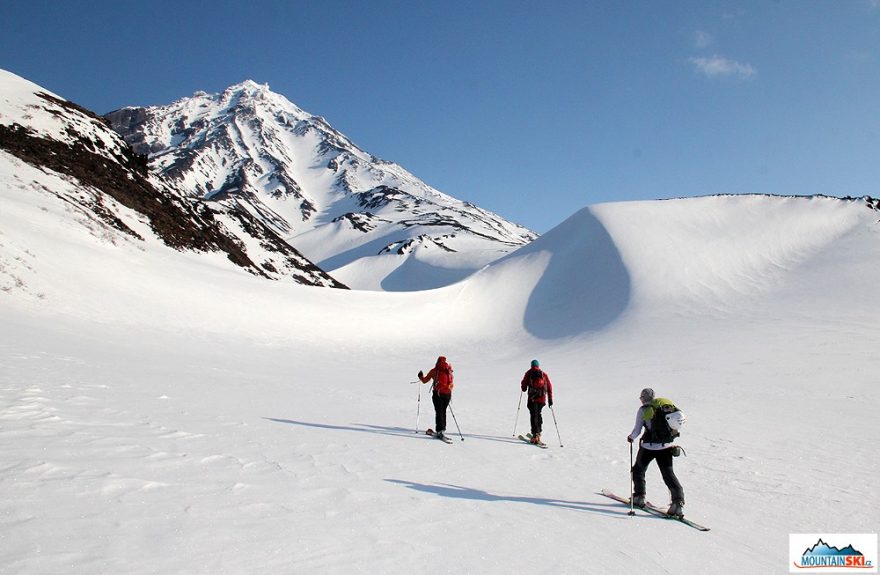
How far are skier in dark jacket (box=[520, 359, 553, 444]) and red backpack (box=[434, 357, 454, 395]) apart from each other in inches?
64.2

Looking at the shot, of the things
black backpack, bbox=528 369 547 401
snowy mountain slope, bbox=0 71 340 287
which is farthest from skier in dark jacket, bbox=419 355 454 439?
snowy mountain slope, bbox=0 71 340 287

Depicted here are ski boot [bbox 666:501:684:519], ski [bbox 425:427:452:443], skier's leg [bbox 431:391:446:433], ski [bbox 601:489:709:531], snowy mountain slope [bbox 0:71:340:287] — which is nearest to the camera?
ski [bbox 601:489:709:531]

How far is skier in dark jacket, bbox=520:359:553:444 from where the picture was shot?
32.8 feet

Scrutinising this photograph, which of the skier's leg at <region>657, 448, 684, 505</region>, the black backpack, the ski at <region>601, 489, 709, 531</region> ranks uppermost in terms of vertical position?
the black backpack

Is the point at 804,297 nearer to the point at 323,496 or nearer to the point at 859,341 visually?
the point at 859,341

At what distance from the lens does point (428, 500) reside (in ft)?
17.8

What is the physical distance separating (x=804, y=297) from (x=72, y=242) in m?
40.2

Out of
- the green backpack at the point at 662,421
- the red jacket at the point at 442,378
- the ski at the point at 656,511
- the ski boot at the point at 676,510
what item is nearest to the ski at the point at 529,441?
the red jacket at the point at 442,378

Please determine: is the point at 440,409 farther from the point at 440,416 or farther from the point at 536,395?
the point at 536,395

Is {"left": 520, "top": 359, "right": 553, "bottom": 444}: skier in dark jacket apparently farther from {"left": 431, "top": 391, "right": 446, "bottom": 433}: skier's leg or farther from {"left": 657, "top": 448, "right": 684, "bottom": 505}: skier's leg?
{"left": 657, "top": 448, "right": 684, "bottom": 505}: skier's leg

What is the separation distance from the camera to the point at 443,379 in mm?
10422

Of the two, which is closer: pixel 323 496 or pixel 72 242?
pixel 323 496

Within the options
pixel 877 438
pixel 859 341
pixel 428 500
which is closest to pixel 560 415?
pixel 877 438

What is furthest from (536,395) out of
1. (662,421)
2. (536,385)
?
(662,421)
